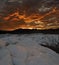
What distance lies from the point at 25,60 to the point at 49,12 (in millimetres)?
989

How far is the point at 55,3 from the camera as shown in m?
2.29

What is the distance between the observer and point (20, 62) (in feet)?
4.16

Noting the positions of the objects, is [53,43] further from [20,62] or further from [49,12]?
[49,12]

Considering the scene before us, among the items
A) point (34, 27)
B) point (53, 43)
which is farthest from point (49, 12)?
point (53, 43)

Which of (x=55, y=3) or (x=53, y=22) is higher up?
(x=55, y=3)

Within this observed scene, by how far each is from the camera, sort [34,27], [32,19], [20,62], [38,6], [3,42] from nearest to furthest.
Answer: [20,62], [3,42], [34,27], [32,19], [38,6]

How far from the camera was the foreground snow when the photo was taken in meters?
1.30

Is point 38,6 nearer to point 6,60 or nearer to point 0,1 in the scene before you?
point 0,1

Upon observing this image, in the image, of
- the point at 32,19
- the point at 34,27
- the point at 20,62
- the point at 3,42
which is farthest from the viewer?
the point at 32,19

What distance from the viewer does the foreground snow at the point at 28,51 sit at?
1298mm

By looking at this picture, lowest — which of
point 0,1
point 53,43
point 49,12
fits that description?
point 53,43

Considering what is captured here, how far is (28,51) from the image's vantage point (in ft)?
4.71

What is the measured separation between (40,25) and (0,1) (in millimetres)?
712

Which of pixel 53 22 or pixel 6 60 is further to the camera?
pixel 53 22
